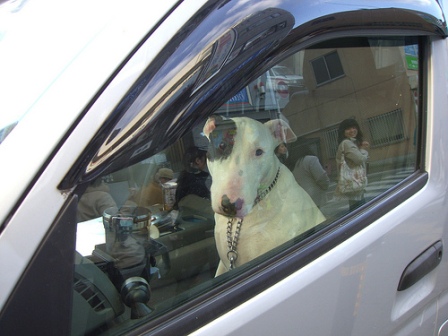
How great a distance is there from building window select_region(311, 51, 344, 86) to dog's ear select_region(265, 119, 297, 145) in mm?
206

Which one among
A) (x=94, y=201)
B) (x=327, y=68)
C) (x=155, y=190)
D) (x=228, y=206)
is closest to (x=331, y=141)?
(x=327, y=68)

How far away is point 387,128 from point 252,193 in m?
0.64

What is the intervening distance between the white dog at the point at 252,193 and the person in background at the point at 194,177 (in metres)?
0.03

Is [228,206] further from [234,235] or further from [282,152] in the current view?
[282,152]

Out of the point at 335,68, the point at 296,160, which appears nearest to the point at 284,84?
the point at 335,68

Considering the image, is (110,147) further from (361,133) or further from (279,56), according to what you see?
(361,133)

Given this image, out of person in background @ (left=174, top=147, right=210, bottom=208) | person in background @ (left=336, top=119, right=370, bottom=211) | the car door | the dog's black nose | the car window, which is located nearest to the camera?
the car door

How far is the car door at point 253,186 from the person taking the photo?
0.87 meters

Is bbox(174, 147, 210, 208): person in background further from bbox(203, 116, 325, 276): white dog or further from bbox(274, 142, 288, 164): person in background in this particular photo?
bbox(274, 142, 288, 164): person in background

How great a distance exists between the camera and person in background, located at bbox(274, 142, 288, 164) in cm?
165

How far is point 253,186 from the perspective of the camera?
1.60 meters

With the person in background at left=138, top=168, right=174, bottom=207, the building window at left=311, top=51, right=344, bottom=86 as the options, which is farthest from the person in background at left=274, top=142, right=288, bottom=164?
the person in background at left=138, top=168, right=174, bottom=207

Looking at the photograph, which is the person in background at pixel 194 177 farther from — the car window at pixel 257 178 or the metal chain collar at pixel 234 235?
the metal chain collar at pixel 234 235

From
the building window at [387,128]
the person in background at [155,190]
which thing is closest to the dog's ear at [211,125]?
the person in background at [155,190]
